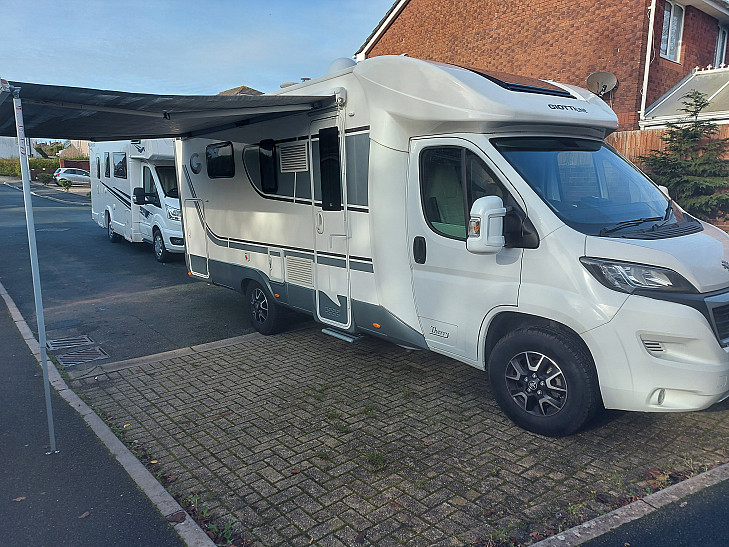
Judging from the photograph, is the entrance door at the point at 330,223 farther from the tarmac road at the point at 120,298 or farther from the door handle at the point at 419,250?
the tarmac road at the point at 120,298

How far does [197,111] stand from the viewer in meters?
5.38

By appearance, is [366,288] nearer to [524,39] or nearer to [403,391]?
[403,391]

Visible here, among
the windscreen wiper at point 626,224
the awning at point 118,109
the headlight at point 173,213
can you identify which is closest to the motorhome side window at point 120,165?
the headlight at point 173,213

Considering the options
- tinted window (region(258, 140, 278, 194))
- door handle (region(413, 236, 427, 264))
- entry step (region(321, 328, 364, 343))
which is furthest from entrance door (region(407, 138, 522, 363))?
tinted window (region(258, 140, 278, 194))

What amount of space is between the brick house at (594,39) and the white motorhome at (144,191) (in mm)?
10012

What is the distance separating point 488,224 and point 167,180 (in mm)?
10426

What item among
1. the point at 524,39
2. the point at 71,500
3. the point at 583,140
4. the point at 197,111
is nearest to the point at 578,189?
the point at 583,140

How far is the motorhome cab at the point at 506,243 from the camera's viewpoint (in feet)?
12.1

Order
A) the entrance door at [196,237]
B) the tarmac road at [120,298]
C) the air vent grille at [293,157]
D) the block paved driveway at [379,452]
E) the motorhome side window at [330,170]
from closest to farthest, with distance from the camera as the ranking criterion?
the block paved driveway at [379,452] < the motorhome side window at [330,170] < the air vent grille at [293,157] < the tarmac road at [120,298] < the entrance door at [196,237]

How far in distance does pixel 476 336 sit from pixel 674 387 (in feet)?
4.72

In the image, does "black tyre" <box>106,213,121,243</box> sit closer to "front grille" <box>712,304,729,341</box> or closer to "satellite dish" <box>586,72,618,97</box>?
"satellite dish" <box>586,72,618,97</box>

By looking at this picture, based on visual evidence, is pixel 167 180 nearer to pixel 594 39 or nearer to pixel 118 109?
pixel 118 109

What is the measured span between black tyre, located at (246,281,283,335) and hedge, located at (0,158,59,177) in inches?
1999

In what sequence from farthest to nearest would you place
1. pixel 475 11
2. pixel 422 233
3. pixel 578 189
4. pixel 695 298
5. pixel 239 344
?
pixel 475 11 < pixel 239 344 < pixel 422 233 < pixel 578 189 < pixel 695 298
